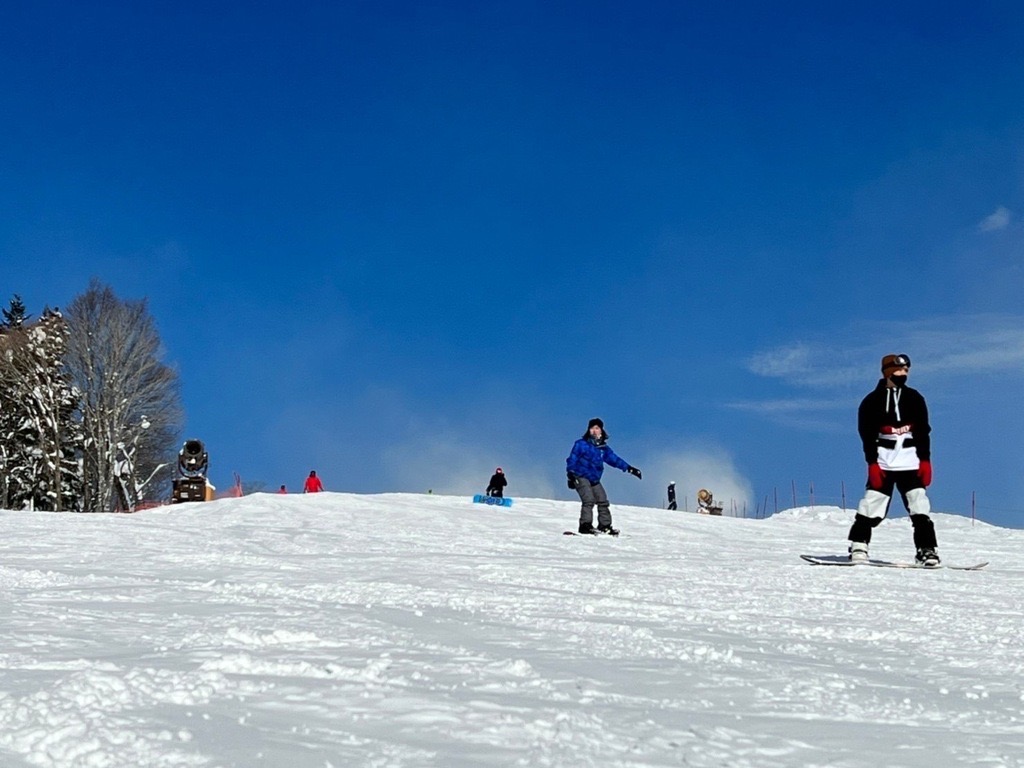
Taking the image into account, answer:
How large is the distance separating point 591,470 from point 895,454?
593 centimetres

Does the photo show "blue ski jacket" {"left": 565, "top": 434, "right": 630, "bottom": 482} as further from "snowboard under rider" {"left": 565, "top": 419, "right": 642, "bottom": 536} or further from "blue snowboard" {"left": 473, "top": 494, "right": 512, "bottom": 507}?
"blue snowboard" {"left": 473, "top": 494, "right": 512, "bottom": 507}

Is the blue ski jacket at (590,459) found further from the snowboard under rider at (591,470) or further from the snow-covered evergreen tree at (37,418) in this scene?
the snow-covered evergreen tree at (37,418)

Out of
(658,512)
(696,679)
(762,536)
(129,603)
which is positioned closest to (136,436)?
(658,512)

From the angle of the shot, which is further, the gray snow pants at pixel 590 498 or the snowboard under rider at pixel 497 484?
the snowboard under rider at pixel 497 484

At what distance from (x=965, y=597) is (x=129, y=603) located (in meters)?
5.53

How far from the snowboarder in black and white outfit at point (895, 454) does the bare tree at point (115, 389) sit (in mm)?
34737

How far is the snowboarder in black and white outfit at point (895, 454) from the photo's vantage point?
386 inches

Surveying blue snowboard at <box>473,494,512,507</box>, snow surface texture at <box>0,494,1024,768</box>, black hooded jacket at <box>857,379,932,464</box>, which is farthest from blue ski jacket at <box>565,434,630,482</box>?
blue snowboard at <box>473,494,512,507</box>

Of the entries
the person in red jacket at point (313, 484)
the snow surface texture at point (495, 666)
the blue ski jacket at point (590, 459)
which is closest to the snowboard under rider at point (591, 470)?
the blue ski jacket at point (590, 459)

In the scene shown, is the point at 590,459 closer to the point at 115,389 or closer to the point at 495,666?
the point at 495,666

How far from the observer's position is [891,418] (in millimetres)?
10008

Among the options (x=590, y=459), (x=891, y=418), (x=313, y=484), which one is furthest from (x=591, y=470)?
(x=313, y=484)

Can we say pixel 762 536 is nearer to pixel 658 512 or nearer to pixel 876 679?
pixel 658 512

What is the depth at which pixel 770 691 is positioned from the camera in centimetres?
311
